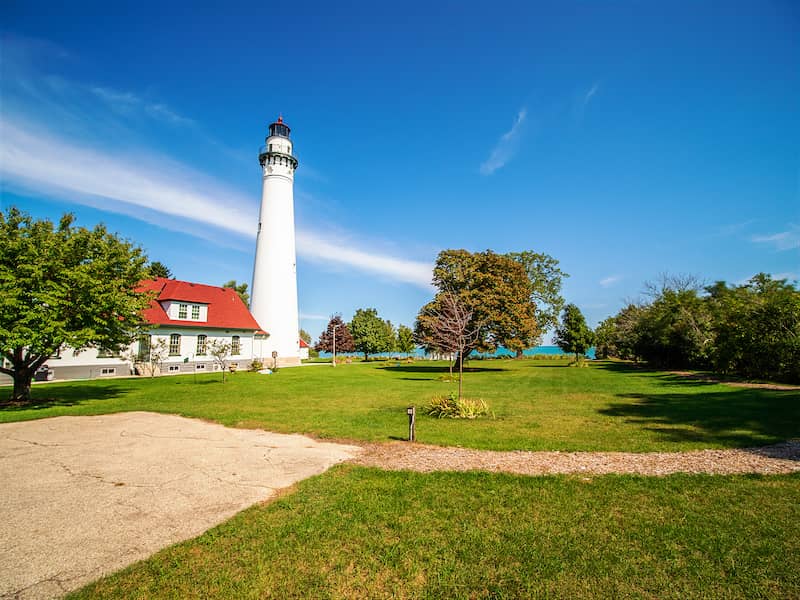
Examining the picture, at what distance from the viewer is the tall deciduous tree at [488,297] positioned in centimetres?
3341

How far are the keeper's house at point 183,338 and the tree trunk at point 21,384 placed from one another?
8.94 m

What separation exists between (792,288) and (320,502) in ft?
126

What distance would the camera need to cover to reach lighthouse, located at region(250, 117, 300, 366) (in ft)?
125

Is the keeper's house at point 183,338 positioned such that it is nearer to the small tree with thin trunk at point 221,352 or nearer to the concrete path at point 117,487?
the small tree with thin trunk at point 221,352

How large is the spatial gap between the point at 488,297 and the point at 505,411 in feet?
65.1

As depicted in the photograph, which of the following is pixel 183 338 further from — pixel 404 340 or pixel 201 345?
pixel 404 340

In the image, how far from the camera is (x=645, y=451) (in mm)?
8555

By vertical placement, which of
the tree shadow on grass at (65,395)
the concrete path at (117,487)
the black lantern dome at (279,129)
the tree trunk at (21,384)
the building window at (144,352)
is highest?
the black lantern dome at (279,129)

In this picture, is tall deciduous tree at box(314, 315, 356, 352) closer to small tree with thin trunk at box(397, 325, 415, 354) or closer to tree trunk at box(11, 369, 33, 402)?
small tree with thin trunk at box(397, 325, 415, 354)

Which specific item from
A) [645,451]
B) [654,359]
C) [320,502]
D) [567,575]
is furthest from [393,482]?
[654,359]

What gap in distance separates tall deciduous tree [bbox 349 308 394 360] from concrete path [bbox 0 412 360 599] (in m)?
58.5

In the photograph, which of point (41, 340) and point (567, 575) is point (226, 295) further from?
point (567, 575)

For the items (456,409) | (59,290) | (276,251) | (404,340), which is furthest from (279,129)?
(404,340)

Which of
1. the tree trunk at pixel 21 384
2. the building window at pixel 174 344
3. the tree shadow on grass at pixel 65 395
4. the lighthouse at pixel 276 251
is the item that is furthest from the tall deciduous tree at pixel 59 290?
the lighthouse at pixel 276 251
